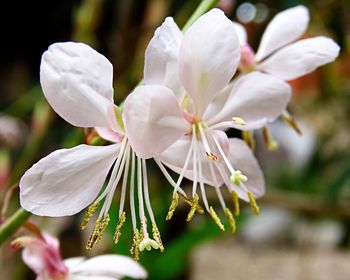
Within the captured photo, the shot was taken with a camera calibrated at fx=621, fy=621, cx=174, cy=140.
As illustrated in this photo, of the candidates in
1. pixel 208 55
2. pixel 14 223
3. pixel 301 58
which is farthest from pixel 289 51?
pixel 14 223

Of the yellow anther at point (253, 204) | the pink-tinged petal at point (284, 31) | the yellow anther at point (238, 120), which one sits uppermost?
the pink-tinged petal at point (284, 31)

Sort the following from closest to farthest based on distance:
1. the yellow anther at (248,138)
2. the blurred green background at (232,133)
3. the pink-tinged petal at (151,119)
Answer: the pink-tinged petal at (151,119) → the yellow anther at (248,138) → the blurred green background at (232,133)

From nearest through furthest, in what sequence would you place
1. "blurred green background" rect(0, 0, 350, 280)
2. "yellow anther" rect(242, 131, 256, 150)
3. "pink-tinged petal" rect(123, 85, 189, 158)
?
"pink-tinged petal" rect(123, 85, 189, 158) → "yellow anther" rect(242, 131, 256, 150) → "blurred green background" rect(0, 0, 350, 280)

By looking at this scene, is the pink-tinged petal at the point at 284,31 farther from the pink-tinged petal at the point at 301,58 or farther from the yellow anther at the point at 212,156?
the yellow anther at the point at 212,156

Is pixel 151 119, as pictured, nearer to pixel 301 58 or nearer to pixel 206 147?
pixel 206 147

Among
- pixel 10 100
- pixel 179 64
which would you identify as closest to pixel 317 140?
pixel 10 100

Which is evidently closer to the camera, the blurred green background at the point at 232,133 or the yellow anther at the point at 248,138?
the yellow anther at the point at 248,138

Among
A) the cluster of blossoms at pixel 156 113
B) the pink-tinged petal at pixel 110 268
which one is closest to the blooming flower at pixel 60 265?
the pink-tinged petal at pixel 110 268

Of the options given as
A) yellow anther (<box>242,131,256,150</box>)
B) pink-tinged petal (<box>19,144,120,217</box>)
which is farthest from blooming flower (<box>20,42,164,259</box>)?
yellow anther (<box>242,131,256,150</box>)

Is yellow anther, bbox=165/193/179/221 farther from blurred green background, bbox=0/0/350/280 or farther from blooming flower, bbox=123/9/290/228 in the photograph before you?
blurred green background, bbox=0/0/350/280
